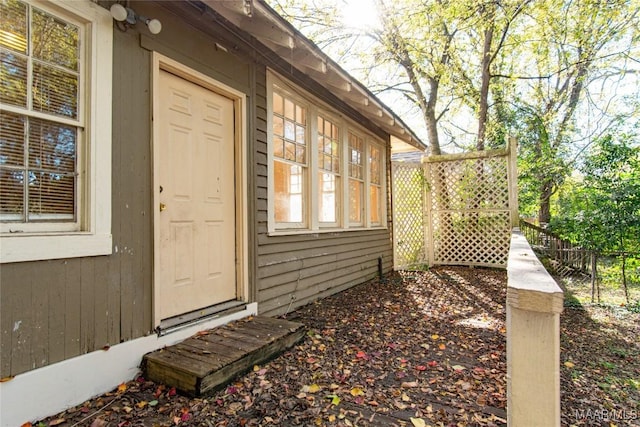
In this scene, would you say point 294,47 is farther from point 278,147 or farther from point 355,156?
point 355,156

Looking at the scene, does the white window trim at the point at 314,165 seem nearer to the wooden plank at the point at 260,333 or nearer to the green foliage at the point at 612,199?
the wooden plank at the point at 260,333

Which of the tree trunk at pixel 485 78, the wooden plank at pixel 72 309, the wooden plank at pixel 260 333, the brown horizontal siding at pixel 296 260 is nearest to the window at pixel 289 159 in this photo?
the brown horizontal siding at pixel 296 260

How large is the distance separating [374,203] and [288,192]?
2.78 metres

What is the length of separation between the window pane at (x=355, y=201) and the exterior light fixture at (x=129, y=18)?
367 centimetres

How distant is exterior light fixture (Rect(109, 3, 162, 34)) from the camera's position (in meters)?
2.06

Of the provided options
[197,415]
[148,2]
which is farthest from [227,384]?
[148,2]

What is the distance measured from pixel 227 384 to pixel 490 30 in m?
9.11

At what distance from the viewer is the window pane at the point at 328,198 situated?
4.71 metres

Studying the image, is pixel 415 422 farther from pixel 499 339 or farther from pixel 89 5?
pixel 89 5

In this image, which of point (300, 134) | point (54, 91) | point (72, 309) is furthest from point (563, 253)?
point (54, 91)

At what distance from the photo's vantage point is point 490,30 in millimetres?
7762

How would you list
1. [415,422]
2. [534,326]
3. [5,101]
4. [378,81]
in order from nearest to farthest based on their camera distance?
[534,326] → [5,101] → [415,422] → [378,81]

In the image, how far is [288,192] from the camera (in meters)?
4.04

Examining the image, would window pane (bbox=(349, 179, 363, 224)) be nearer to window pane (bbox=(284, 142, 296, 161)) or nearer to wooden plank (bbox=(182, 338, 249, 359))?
window pane (bbox=(284, 142, 296, 161))
